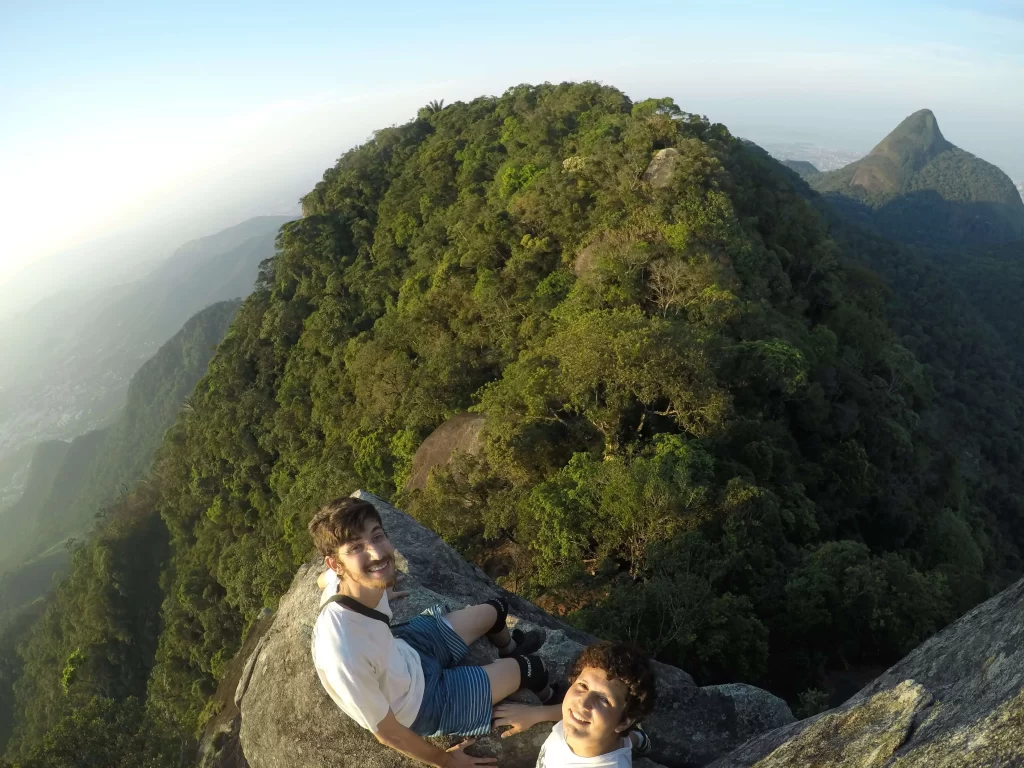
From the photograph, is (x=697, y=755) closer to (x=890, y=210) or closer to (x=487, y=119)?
(x=487, y=119)

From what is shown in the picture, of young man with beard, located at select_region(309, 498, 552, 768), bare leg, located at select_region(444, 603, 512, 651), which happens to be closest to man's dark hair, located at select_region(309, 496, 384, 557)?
young man with beard, located at select_region(309, 498, 552, 768)

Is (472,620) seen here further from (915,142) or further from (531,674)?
(915,142)

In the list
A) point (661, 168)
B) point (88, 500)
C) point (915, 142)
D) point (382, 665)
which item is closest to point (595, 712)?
point (382, 665)

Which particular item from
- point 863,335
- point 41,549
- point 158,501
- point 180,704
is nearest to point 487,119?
point 863,335

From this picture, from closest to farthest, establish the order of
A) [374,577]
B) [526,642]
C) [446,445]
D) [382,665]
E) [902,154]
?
[382,665] → [374,577] → [526,642] → [446,445] → [902,154]

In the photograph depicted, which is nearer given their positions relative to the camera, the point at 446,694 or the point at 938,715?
the point at 938,715

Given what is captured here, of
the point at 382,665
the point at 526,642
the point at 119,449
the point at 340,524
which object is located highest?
the point at 340,524
